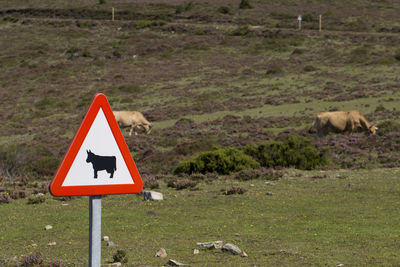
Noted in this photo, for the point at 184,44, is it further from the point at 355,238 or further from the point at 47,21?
the point at 355,238

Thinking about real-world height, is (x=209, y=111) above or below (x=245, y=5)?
below

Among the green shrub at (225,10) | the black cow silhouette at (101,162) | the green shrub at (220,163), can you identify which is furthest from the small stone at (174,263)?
the green shrub at (225,10)

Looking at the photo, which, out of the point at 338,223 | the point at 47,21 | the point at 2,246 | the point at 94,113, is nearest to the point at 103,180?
the point at 94,113

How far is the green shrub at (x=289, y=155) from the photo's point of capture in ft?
58.2

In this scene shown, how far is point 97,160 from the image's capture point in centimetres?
400

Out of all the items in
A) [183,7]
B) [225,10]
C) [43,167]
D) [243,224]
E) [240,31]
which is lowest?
[43,167]

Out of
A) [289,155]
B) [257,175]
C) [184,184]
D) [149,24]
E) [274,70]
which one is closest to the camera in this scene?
[184,184]

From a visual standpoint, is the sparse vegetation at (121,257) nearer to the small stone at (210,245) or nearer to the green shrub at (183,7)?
the small stone at (210,245)

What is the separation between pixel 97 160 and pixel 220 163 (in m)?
12.8

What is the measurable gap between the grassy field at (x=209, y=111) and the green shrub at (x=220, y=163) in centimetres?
51

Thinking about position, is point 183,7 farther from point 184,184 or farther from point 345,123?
point 184,184

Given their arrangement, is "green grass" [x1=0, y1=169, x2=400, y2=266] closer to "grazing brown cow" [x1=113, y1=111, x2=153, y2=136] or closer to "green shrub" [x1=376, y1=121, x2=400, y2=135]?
"green shrub" [x1=376, y1=121, x2=400, y2=135]

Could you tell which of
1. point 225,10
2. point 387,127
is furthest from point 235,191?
point 225,10

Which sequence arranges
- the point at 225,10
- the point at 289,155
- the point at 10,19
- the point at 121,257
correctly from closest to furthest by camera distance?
the point at 121,257 < the point at 289,155 < the point at 225,10 < the point at 10,19
